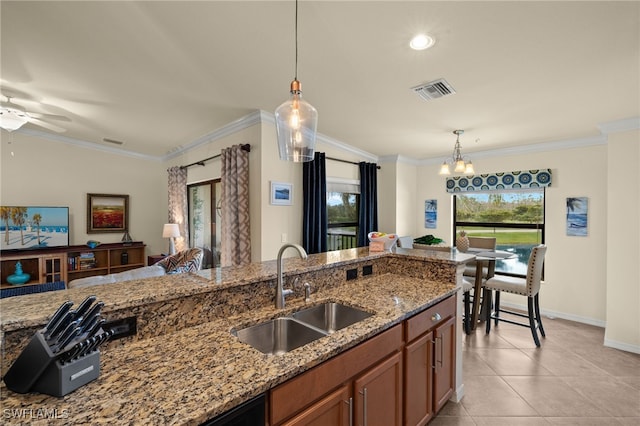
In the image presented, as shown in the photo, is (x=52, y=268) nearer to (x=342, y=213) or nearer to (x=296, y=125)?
(x=342, y=213)

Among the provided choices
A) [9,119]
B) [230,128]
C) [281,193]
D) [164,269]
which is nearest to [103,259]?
[164,269]

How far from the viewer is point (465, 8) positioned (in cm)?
157

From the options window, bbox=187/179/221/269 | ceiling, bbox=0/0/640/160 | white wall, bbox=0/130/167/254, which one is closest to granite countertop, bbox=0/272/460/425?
ceiling, bbox=0/0/640/160

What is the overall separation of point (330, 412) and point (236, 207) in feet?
9.05

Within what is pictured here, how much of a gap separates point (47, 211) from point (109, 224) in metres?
0.90

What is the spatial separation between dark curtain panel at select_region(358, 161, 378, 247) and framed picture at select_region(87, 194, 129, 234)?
4.53 m

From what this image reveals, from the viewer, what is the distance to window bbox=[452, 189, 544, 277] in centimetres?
439

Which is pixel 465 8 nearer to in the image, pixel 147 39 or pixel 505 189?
pixel 147 39

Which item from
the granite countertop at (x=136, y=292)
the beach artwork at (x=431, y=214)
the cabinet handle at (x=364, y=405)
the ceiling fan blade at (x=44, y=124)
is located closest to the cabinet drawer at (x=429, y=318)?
the cabinet handle at (x=364, y=405)

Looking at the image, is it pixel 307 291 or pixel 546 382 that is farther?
pixel 546 382

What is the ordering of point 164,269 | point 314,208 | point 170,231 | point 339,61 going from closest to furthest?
1. point 339,61
2. point 164,269
3. point 314,208
4. point 170,231

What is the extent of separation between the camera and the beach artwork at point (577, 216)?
3.86 meters

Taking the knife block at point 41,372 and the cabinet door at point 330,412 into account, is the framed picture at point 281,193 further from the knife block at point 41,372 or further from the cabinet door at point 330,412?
the knife block at point 41,372

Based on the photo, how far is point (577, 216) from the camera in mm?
3926
